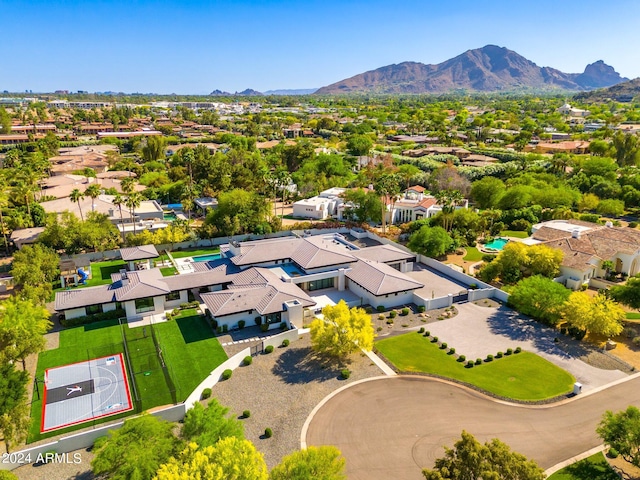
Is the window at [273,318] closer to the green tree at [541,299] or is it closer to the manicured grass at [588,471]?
the green tree at [541,299]

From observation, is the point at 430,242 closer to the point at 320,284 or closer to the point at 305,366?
the point at 320,284

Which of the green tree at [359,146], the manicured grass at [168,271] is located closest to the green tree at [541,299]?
the manicured grass at [168,271]

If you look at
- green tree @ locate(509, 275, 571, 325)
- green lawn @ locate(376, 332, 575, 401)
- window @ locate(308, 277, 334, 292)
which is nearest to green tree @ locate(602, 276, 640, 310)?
green tree @ locate(509, 275, 571, 325)

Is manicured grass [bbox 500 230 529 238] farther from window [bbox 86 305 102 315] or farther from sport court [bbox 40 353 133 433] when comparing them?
sport court [bbox 40 353 133 433]

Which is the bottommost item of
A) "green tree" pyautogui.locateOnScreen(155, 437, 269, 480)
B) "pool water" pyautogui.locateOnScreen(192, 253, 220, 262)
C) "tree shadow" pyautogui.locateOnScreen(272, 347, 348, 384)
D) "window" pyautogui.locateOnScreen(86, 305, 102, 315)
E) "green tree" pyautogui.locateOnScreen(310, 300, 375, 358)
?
"tree shadow" pyautogui.locateOnScreen(272, 347, 348, 384)

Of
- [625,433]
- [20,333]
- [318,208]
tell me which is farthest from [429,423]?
[318,208]
